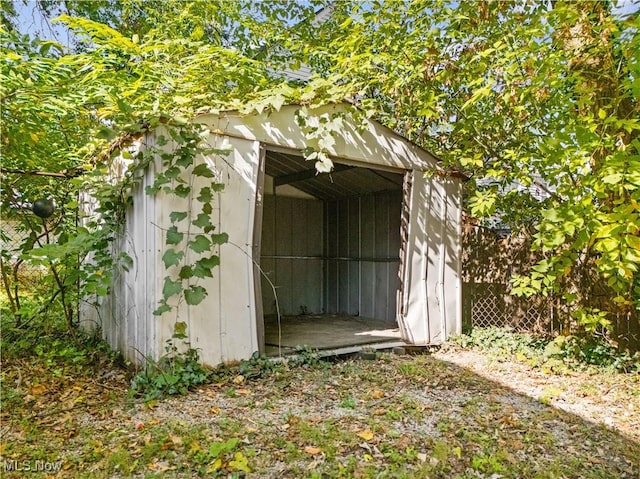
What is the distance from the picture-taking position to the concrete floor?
4480 mm

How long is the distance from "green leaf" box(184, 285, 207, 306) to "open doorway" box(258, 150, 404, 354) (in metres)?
2.27

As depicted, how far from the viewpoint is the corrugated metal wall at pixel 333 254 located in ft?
20.6

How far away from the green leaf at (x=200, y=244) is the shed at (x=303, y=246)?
0.89 ft

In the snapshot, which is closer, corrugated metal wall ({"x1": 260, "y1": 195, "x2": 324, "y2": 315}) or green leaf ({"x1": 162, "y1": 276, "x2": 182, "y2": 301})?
green leaf ({"x1": 162, "y1": 276, "x2": 182, "y2": 301})

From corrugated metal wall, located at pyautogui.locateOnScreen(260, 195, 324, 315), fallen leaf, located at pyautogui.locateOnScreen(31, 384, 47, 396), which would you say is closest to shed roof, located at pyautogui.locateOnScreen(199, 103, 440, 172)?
fallen leaf, located at pyautogui.locateOnScreen(31, 384, 47, 396)

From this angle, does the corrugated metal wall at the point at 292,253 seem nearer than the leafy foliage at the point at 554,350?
No

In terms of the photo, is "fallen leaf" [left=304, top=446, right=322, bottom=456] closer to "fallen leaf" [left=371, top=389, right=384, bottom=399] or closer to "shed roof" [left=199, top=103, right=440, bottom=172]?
"fallen leaf" [left=371, top=389, right=384, bottom=399]

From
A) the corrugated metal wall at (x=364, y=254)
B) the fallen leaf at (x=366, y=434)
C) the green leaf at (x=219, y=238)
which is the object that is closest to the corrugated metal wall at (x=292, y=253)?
the corrugated metal wall at (x=364, y=254)

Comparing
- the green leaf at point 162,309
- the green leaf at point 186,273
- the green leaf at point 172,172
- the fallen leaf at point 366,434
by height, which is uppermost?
the green leaf at point 172,172

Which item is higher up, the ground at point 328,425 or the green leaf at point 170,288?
the green leaf at point 170,288

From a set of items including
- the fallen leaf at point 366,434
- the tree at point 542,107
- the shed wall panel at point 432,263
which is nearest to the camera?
the fallen leaf at point 366,434

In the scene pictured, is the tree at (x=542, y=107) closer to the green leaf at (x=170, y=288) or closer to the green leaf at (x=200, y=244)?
the green leaf at (x=200, y=244)

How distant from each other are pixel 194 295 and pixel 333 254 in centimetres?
414

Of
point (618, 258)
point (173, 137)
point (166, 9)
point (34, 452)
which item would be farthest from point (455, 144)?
point (166, 9)
